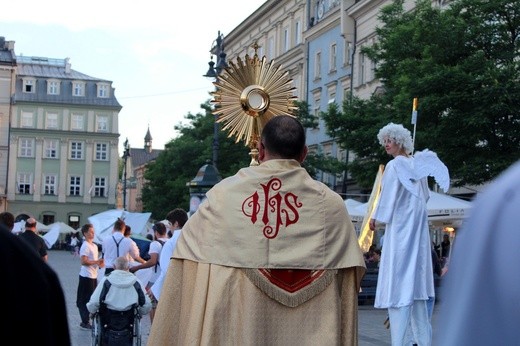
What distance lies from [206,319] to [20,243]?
3.31m

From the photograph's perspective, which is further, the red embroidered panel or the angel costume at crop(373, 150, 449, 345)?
the angel costume at crop(373, 150, 449, 345)

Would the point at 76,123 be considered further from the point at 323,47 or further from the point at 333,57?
the point at 333,57

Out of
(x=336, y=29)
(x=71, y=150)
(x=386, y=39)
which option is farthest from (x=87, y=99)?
(x=386, y=39)

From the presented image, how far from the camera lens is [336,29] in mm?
60594

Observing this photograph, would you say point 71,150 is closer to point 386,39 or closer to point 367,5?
point 367,5

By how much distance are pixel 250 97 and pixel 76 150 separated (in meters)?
107

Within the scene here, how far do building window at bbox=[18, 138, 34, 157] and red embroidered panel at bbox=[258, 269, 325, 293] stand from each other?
110223mm

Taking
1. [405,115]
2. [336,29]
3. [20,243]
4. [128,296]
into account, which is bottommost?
[128,296]

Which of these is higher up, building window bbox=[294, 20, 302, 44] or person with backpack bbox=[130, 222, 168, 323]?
building window bbox=[294, 20, 302, 44]

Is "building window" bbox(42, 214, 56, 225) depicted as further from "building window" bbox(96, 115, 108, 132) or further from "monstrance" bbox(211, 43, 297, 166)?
"monstrance" bbox(211, 43, 297, 166)

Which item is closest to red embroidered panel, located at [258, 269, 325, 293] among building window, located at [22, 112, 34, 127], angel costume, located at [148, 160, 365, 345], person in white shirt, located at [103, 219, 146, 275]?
angel costume, located at [148, 160, 365, 345]

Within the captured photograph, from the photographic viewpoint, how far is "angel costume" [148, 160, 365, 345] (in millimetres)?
5262

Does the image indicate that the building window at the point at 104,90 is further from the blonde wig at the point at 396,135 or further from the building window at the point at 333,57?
the blonde wig at the point at 396,135

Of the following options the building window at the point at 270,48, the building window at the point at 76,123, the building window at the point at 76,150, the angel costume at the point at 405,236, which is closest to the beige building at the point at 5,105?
the building window at the point at 76,123
